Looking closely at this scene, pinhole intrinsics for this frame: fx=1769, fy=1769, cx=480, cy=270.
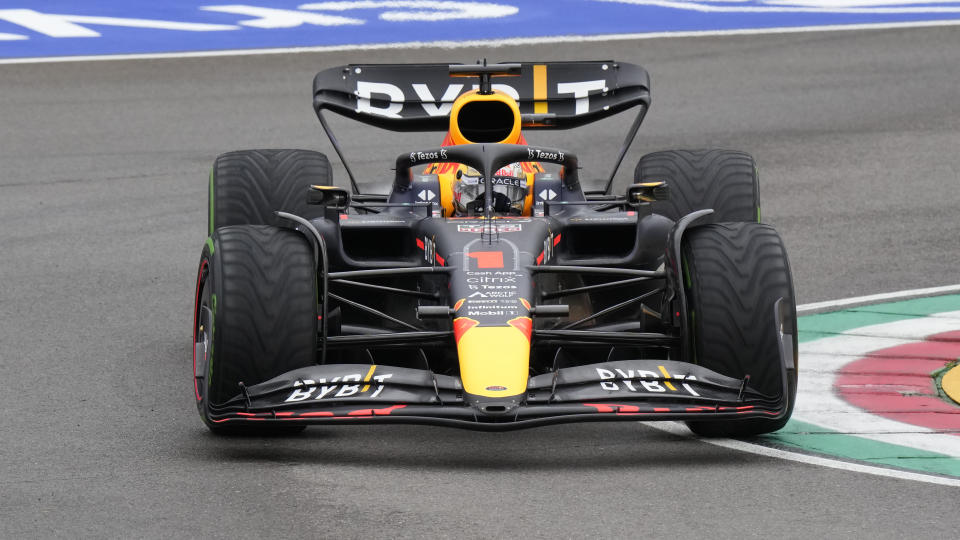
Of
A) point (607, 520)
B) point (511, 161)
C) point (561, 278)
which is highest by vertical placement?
point (511, 161)

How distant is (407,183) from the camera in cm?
1013

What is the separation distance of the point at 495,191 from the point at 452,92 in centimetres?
220

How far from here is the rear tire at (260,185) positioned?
10742 mm

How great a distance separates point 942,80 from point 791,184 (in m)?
5.67

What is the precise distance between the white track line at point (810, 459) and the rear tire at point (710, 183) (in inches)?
93.1

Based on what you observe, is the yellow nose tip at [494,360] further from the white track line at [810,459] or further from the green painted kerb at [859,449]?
the green painted kerb at [859,449]

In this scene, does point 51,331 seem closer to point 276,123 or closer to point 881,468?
point 881,468

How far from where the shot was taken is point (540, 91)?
12.0 m

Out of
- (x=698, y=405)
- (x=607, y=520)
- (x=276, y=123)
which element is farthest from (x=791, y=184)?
(x=607, y=520)

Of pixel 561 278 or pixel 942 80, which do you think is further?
pixel 942 80

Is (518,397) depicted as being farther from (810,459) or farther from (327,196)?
(327,196)

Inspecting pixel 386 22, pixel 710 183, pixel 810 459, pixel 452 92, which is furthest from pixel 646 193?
pixel 386 22

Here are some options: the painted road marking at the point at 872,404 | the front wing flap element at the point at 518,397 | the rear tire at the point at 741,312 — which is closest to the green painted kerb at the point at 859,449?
the painted road marking at the point at 872,404

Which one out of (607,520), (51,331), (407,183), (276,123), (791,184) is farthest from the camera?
(276,123)
